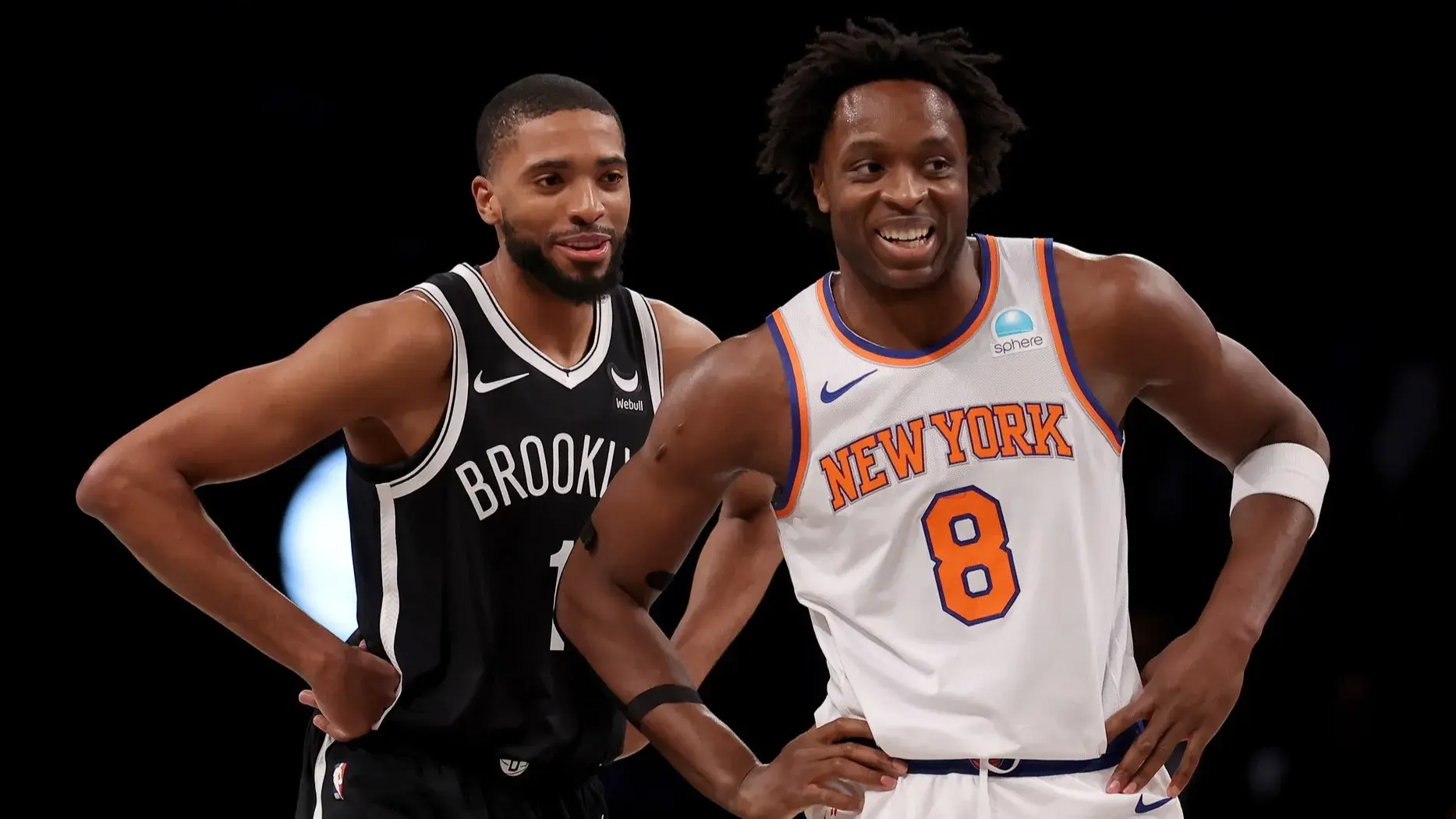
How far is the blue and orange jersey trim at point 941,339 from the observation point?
2.26 meters

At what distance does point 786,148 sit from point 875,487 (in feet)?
1.80

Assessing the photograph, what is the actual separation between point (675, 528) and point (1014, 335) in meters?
0.54

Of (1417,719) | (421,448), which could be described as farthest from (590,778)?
(1417,719)

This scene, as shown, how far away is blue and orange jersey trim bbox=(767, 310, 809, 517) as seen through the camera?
226cm

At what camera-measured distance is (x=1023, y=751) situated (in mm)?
2146

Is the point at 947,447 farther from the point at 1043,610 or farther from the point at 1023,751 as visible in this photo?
the point at 1023,751

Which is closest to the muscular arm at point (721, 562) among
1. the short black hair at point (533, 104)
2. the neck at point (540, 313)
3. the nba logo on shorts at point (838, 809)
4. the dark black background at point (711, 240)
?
the neck at point (540, 313)

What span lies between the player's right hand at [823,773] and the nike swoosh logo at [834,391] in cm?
43

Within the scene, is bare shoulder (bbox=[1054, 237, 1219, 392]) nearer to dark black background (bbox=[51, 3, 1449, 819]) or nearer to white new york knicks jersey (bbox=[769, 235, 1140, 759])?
white new york knicks jersey (bbox=[769, 235, 1140, 759])

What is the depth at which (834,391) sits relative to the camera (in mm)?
2260

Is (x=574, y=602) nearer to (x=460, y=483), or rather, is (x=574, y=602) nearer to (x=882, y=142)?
(x=460, y=483)

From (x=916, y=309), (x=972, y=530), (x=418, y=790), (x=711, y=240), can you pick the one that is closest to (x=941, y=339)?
(x=916, y=309)

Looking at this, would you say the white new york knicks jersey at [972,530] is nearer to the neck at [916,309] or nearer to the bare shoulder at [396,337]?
the neck at [916,309]

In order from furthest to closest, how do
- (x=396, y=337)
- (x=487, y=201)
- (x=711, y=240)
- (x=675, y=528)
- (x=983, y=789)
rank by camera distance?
(x=711, y=240) < (x=487, y=201) < (x=396, y=337) < (x=675, y=528) < (x=983, y=789)
